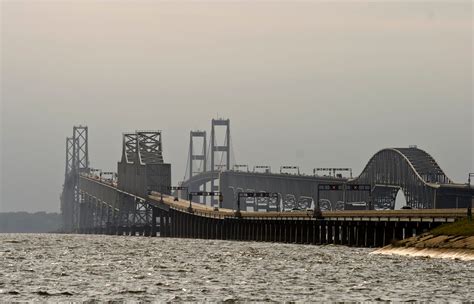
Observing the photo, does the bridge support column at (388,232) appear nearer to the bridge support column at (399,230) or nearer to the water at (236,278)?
the bridge support column at (399,230)

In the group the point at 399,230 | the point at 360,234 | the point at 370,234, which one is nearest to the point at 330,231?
the point at 360,234

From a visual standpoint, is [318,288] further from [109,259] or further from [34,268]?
[109,259]

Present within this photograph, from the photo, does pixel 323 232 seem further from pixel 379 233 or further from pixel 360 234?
pixel 379 233

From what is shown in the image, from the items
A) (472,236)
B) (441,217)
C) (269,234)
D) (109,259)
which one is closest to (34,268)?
(109,259)

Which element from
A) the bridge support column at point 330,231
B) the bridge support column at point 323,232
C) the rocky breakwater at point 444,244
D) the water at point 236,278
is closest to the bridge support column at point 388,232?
the rocky breakwater at point 444,244

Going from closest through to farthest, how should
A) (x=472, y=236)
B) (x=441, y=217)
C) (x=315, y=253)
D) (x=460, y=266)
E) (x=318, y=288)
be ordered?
(x=318, y=288), (x=460, y=266), (x=472, y=236), (x=315, y=253), (x=441, y=217)

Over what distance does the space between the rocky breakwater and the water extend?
2386 mm

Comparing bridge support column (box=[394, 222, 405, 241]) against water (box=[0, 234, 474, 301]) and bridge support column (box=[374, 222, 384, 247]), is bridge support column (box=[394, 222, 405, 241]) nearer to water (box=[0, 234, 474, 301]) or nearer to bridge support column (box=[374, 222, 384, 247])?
bridge support column (box=[374, 222, 384, 247])

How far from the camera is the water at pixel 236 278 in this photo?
74.5m

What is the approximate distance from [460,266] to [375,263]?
31.3 ft

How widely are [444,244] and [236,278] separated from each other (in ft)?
98.5

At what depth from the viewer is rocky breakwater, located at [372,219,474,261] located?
110 metres

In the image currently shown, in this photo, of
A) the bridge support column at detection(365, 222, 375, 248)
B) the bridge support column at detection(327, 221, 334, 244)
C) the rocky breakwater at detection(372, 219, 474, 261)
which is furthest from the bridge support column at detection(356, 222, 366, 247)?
the rocky breakwater at detection(372, 219, 474, 261)

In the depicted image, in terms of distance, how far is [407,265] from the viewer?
330 ft
